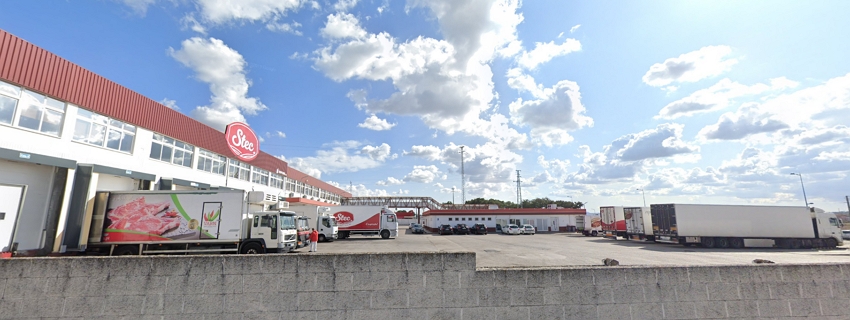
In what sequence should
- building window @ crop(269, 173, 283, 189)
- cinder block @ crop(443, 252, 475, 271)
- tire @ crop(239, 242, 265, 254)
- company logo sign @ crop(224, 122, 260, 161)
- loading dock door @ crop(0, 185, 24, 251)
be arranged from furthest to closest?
1. building window @ crop(269, 173, 283, 189)
2. company logo sign @ crop(224, 122, 260, 161)
3. tire @ crop(239, 242, 265, 254)
4. loading dock door @ crop(0, 185, 24, 251)
5. cinder block @ crop(443, 252, 475, 271)

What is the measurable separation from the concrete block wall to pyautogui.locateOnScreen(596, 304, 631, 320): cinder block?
15 millimetres

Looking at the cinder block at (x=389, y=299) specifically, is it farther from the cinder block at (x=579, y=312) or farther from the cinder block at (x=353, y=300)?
the cinder block at (x=579, y=312)

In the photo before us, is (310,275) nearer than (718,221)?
Yes

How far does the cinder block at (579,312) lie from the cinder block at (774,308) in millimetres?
2555

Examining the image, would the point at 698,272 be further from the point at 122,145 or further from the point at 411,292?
the point at 122,145

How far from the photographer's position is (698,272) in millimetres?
5113

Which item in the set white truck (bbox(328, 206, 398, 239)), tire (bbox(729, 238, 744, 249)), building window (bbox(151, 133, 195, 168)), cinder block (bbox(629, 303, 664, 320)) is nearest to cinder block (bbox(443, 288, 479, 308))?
cinder block (bbox(629, 303, 664, 320))

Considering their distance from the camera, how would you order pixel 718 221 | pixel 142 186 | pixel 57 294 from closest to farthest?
1. pixel 57 294
2. pixel 142 186
3. pixel 718 221

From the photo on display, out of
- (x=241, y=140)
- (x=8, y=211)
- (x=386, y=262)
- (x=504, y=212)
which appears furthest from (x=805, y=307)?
(x=504, y=212)

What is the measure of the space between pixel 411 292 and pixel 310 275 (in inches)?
56.7

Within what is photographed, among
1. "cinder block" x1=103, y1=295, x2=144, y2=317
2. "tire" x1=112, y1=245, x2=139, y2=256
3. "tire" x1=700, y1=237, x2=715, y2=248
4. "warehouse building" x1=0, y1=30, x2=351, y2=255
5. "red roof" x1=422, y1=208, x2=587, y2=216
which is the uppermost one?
"warehouse building" x1=0, y1=30, x2=351, y2=255

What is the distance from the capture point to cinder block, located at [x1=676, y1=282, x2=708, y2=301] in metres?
5.05

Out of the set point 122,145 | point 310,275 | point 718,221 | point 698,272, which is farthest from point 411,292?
point 718,221

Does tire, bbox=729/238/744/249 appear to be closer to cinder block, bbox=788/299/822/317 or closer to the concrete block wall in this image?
the concrete block wall
